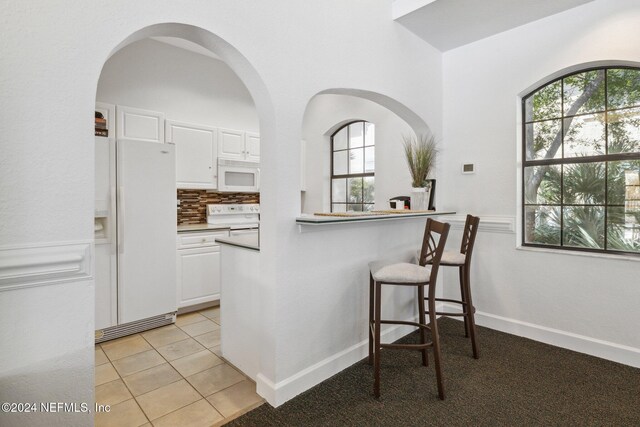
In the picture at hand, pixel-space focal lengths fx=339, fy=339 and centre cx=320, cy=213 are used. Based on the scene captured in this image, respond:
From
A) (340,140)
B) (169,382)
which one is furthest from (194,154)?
(169,382)

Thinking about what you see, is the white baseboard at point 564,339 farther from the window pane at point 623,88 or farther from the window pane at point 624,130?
the window pane at point 623,88

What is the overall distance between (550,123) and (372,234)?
1.88m

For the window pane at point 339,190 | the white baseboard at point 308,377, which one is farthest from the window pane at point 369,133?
the white baseboard at point 308,377

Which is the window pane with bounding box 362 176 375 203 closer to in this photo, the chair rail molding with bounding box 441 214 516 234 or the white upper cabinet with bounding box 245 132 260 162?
the chair rail molding with bounding box 441 214 516 234

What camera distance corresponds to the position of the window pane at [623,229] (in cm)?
255

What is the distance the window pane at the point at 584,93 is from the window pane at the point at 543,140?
0.15 m

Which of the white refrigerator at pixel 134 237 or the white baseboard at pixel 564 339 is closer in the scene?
the white baseboard at pixel 564 339

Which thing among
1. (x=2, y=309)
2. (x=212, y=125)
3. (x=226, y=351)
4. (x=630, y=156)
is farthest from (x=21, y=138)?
(x=630, y=156)

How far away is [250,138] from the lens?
461cm

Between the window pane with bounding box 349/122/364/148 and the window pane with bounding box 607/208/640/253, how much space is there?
2.72m

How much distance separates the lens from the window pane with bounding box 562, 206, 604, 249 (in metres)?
2.70

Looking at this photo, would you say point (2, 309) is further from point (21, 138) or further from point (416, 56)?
point (416, 56)

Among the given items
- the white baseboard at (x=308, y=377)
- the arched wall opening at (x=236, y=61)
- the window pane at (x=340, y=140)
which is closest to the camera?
the arched wall opening at (x=236, y=61)

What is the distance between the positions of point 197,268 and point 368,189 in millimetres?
2307
